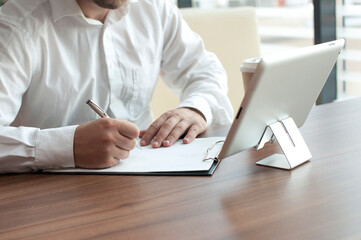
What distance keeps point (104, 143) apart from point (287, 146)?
0.37 m

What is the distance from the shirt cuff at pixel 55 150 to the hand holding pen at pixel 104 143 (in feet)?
0.05

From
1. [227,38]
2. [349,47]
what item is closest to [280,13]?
[349,47]

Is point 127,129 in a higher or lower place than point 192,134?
higher

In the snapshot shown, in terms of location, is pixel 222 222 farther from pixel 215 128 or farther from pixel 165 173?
Answer: pixel 215 128

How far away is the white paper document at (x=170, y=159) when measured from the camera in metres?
0.99

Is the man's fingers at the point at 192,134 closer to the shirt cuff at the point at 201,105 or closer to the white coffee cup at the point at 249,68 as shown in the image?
the shirt cuff at the point at 201,105

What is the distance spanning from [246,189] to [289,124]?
21 cm

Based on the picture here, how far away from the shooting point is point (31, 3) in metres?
1.31

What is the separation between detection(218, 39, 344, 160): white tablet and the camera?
33.1 inches

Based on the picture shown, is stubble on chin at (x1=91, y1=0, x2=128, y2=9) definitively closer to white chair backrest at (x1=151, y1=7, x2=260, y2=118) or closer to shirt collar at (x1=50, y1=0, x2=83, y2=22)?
shirt collar at (x1=50, y1=0, x2=83, y2=22)

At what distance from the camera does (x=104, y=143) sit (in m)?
1.05

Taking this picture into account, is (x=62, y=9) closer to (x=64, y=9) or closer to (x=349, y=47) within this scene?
→ (x=64, y=9)

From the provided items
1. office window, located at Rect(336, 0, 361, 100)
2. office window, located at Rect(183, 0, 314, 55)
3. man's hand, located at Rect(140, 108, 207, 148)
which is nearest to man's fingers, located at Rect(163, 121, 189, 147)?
man's hand, located at Rect(140, 108, 207, 148)

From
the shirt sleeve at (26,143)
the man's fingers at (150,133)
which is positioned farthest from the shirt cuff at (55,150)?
the man's fingers at (150,133)
